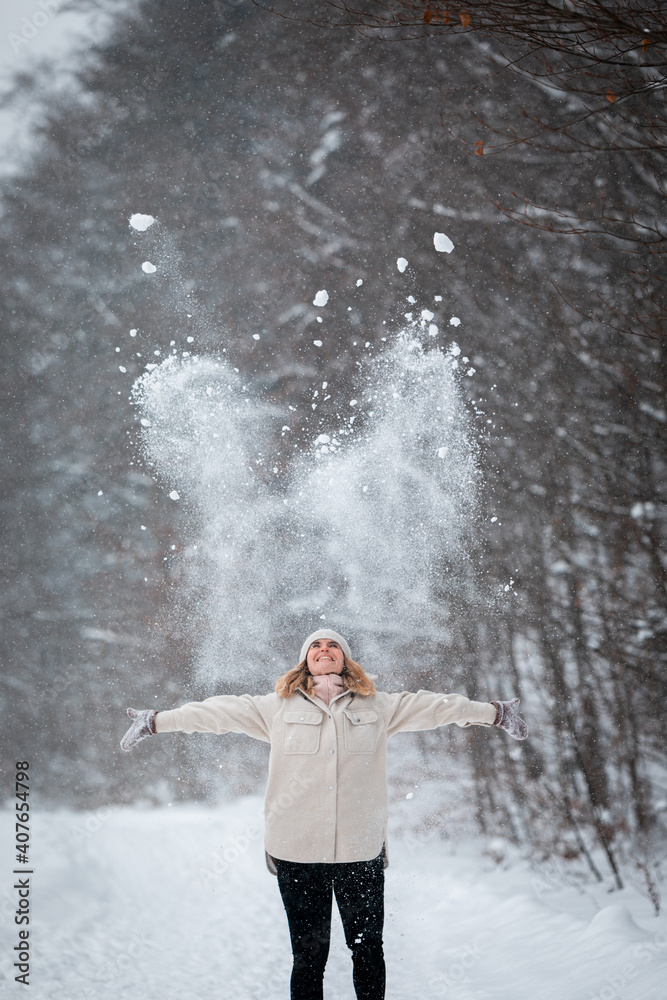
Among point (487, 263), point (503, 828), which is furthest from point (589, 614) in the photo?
point (487, 263)

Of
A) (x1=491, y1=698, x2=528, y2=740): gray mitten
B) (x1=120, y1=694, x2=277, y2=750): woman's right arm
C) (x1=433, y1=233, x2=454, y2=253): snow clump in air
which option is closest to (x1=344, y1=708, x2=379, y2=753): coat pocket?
(x1=120, y1=694, x2=277, y2=750): woman's right arm

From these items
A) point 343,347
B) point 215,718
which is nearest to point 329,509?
point 343,347

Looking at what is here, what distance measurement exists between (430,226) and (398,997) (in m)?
3.29

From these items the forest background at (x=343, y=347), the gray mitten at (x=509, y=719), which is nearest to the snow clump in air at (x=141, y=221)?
the forest background at (x=343, y=347)

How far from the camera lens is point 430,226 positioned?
11.0 ft

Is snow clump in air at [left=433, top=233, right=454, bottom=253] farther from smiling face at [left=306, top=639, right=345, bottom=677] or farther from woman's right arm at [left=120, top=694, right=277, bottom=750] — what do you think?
woman's right arm at [left=120, top=694, right=277, bottom=750]

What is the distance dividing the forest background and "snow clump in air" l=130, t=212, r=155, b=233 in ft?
0.20

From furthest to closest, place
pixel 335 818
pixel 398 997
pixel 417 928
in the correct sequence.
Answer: pixel 417 928, pixel 398 997, pixel 335 818

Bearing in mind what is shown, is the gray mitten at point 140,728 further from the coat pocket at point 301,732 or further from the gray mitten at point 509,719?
the gray mitten at point 509,719

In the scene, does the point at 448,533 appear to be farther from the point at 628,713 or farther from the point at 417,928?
the point at 417,928

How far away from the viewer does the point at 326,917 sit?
1995mm

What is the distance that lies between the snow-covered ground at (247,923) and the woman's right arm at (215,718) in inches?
45.1

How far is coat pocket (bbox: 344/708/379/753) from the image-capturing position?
2059 millimetres

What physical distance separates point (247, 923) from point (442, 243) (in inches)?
126
